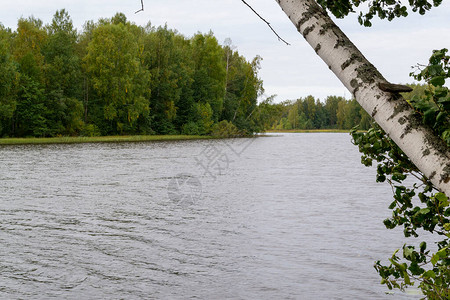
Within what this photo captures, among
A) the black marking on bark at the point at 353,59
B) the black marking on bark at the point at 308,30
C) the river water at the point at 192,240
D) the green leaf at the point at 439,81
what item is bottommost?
the river water at the point at 192,240

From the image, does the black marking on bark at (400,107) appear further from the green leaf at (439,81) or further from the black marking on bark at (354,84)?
the green leaf at (439,81)

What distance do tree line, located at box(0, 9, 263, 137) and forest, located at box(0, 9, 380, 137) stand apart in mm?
137

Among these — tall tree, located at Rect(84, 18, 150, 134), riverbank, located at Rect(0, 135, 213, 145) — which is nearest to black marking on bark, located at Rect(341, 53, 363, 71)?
riverbank, located at Rect(0, 135, 213, 145)

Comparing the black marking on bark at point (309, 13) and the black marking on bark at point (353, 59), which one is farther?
the black marking on bark at point (309, 13)

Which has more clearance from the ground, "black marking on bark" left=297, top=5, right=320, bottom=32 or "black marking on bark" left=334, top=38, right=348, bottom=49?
"black marking on bark" left=297, top=5, right=320, bottom=32

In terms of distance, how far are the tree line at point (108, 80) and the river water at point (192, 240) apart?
45.7 m

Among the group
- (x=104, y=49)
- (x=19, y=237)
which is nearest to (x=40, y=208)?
(x=19, y=237)

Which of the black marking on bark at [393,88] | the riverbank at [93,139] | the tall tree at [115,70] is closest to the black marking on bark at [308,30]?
the black marking on bark at [393,88]

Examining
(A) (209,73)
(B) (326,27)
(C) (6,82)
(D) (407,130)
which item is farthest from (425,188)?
(A) (209,73)

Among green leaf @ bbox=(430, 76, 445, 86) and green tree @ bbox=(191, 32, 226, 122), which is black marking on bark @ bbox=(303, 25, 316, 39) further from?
green tree @ bbox=(191, 32, 226, 122)

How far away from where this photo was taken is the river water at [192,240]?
9.12 metres

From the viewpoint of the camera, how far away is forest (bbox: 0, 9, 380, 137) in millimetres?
66938

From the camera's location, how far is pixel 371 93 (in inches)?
91.7

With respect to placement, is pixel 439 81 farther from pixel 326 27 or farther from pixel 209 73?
pixel 209 73
